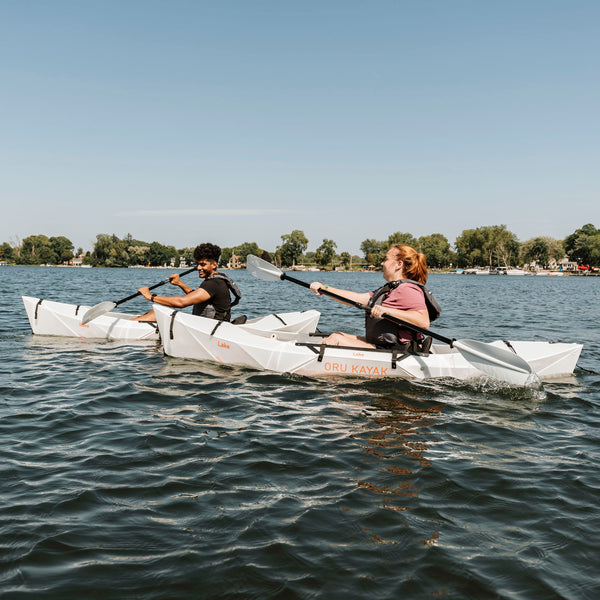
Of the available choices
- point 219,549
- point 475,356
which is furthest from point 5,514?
point 475,356

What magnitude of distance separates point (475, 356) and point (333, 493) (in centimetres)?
386

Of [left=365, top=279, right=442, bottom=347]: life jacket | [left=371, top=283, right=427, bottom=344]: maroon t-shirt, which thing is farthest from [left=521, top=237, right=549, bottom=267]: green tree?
[left=371, top=283, right=427, bottom=344]: maroon t-shirt

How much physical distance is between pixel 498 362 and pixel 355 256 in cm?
18696

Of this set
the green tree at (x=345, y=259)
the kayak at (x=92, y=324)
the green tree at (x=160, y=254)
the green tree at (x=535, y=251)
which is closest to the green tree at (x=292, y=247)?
the green tree at (x=345, y=259)

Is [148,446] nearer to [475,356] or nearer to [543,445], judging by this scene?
[543,445]

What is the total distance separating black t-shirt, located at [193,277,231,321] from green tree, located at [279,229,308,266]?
147772 mm

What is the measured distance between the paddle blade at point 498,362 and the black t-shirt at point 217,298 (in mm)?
4059

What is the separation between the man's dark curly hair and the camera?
26.9 feet

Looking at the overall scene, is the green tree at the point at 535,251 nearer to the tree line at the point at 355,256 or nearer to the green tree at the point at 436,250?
the tree line at the point at 355,256

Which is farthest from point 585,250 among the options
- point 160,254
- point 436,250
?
point 160,254

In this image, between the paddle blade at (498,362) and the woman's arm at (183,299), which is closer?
the paddle blade at (498,362)

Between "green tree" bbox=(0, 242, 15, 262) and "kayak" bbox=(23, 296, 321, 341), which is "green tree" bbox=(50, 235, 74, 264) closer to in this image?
"green tree" bbox=(0, 242, 15, 262)

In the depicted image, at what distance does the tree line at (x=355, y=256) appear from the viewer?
11250 cm

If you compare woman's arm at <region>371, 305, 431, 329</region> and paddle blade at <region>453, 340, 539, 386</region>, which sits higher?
woman's arm at <region>371, 305, 431, 329</region>
